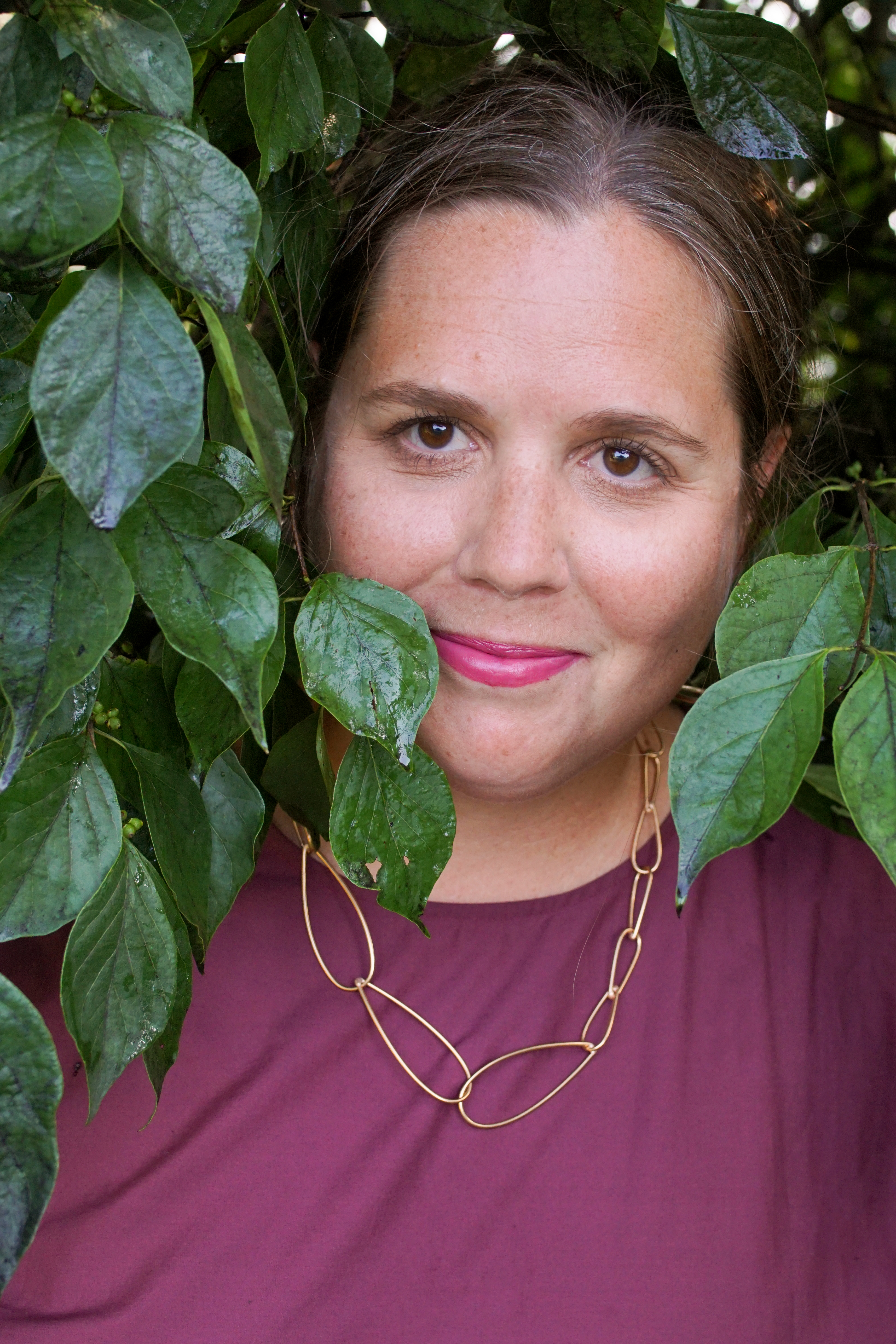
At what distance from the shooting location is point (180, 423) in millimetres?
494

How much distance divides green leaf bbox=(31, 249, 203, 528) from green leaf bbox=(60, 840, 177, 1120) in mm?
272

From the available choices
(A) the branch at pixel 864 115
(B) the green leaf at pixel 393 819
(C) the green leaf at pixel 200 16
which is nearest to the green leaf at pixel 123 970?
(B) the green leaf at pixel 393 819

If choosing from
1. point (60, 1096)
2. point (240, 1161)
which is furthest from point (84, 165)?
point (240, 1161)

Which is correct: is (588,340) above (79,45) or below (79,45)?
below

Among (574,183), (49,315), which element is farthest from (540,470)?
(49,315)

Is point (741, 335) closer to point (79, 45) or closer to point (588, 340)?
point (588, 340)

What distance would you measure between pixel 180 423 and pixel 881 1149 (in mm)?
1101

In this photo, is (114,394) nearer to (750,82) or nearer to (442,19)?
(442,19)

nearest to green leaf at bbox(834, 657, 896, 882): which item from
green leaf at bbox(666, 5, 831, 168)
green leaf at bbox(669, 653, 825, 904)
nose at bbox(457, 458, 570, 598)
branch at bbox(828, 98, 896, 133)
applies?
green leaf at bbox(669, 653, 825, 904)

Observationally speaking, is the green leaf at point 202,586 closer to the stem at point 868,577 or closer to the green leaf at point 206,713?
the green leaf at point 206,713

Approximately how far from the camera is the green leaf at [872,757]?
0.62 meters

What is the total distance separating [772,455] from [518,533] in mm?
424

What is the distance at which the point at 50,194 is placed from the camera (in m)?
0.49

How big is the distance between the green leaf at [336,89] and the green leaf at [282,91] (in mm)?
104
